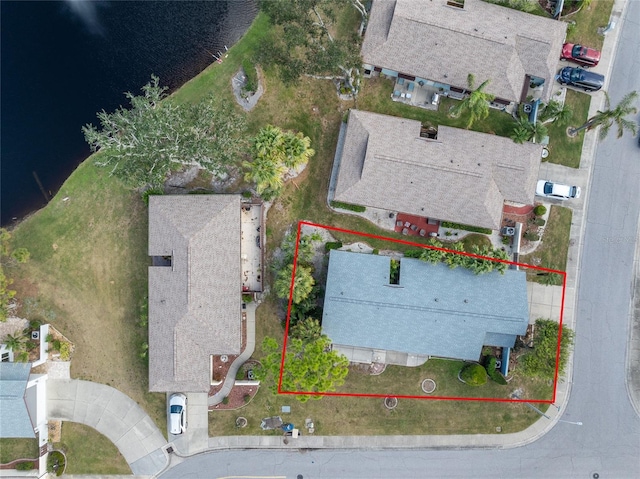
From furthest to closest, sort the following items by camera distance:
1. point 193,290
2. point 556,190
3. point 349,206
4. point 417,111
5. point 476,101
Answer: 1. point 417,111
2. point 349,206
3. point 556,190
4. point 193,290
5. point 476,101

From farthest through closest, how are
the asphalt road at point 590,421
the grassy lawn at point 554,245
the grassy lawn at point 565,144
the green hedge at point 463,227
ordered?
the grassy lawn at point 565,144, the grassy lawn at point 554,245, the asphalt road at point 590,421, the green hedge at point 463,227

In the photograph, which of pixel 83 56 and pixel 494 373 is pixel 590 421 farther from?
pixel 83 56

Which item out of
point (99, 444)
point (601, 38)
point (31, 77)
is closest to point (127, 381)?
point (99, 444)

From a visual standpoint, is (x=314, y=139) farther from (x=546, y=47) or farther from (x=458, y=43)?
(x=546, y=47)

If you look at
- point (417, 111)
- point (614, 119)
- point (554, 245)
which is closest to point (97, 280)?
point (417, 111)

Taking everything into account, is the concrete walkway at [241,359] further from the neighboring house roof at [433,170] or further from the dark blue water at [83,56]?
the dark blue water at [83,56]

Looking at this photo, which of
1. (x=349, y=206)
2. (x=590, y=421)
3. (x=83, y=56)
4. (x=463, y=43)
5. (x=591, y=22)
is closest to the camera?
(x=463, y=43)

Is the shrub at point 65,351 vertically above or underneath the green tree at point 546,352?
underneath

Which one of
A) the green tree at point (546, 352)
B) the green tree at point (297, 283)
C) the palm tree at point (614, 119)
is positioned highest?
the palm tree at point (614, 119)

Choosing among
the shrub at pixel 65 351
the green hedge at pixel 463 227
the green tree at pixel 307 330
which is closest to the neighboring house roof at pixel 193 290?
the green tree at pixel 307 330
